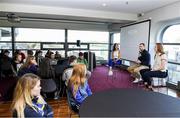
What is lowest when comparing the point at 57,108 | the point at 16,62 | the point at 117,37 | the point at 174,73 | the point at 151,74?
the point at 57,108

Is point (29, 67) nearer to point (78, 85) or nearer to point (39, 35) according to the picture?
point (78, 85)

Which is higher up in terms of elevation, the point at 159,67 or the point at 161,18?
the point at 161,18

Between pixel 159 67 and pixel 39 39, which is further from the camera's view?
pixel 39 39

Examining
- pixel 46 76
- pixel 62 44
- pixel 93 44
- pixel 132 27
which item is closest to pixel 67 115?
pixel 46 76

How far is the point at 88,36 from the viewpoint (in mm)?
10328

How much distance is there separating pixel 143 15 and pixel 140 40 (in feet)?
3.37

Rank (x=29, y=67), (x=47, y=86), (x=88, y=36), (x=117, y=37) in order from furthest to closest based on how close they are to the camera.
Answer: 1. (x=88, y=36)
2. (x=117, y=37)
3. (x=29, y=67)
4. (x=47, y=86)

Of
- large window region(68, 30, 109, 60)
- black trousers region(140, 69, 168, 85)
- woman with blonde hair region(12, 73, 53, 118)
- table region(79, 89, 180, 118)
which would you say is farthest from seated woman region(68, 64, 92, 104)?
large window region(68, 30, 109, 60)

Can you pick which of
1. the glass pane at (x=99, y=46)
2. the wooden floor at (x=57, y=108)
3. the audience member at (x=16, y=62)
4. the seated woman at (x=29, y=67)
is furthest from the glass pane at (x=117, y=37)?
the seated woman at (x=29, y=67)

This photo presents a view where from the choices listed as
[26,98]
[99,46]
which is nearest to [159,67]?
[26,98]

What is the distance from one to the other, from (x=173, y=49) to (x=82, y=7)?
10.9 ft

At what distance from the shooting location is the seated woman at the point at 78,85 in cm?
233

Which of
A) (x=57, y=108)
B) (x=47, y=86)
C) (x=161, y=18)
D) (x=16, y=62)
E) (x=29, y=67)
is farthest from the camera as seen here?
(x=16, y=62)

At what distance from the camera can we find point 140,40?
6418 millimetres
